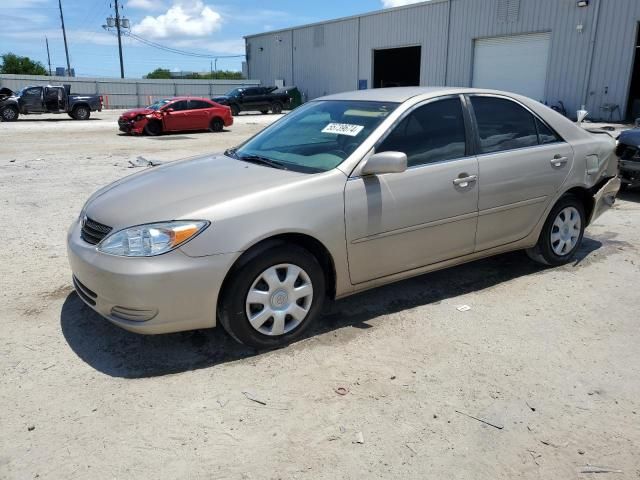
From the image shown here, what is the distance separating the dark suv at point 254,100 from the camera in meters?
29.7

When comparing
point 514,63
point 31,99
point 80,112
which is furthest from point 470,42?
point 31,99

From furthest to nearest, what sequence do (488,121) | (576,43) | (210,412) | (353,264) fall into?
1. (576,43)
2. (488,121)
3. (353,264)
4. (210,412)

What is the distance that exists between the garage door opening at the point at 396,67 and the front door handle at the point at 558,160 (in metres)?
30.5

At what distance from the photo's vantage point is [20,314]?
3959mm

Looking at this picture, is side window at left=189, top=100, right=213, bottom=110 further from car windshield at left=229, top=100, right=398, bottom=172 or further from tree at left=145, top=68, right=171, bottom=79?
tree at left=145, top=68, right=171, bottom=79

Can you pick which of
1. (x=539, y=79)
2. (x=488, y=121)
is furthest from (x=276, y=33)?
→ (x=488, y=121)

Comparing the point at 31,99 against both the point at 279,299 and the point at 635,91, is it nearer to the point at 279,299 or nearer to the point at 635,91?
the point at 279,299

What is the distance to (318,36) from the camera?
37500 mm

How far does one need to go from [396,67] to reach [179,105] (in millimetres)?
19555

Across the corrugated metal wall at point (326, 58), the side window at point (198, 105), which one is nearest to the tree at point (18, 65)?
the corrugated metal wall at point (326, 58)

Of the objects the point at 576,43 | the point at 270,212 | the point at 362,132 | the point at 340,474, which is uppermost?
the point at 576,43

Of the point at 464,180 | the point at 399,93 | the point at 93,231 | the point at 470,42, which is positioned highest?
the point at 470,42

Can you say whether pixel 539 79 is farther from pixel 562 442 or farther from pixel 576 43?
pixel 562 442

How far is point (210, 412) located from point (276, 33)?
4334cm
